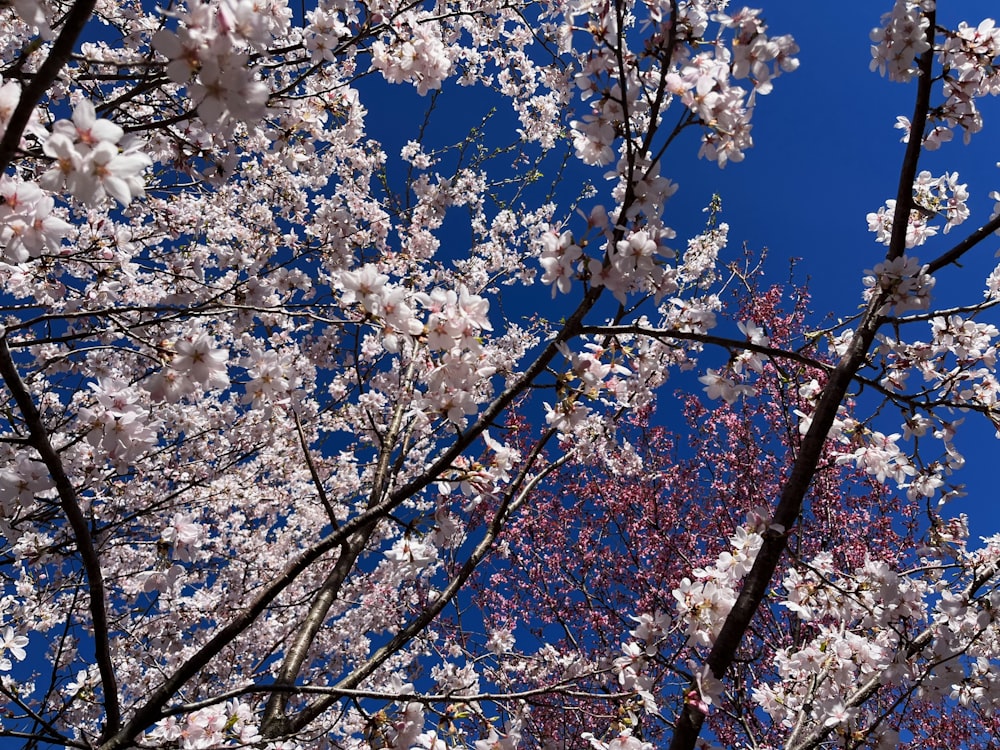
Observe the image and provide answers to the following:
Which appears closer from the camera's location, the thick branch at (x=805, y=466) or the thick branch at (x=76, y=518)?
the thick branch at (x=76, y=518)

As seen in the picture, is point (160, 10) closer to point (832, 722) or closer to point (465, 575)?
point (465, 575)

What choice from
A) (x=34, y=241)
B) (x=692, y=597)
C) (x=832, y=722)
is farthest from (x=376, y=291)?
(x=832, y=722)

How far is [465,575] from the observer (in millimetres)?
3166

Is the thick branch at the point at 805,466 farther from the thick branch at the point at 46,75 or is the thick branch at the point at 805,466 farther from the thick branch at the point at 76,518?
the thick branch at the point at 46,75

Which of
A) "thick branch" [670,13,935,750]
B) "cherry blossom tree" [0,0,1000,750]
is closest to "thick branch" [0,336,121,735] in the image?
"cherry blossom tree" [0,0,1000,750]

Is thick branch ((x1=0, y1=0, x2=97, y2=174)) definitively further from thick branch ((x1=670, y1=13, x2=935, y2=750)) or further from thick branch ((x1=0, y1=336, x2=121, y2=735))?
thick branch ((x1=670, y1=13, x2=935, y2=750))

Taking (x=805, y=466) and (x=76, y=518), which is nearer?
(x=76, y=518)

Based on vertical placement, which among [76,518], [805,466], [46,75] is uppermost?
[805,466]

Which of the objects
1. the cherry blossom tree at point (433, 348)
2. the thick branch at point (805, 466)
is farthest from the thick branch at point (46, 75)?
the thick branch at point (805, 466)

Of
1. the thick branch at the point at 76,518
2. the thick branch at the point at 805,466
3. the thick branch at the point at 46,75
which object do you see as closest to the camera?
the thick branch at the point at 46,75

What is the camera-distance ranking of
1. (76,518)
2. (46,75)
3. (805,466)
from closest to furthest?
(46,75)
(76,518)
(805,466)

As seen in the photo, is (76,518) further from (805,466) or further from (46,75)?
(805,466)

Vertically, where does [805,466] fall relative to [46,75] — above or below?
above

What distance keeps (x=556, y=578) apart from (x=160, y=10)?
8.04m
